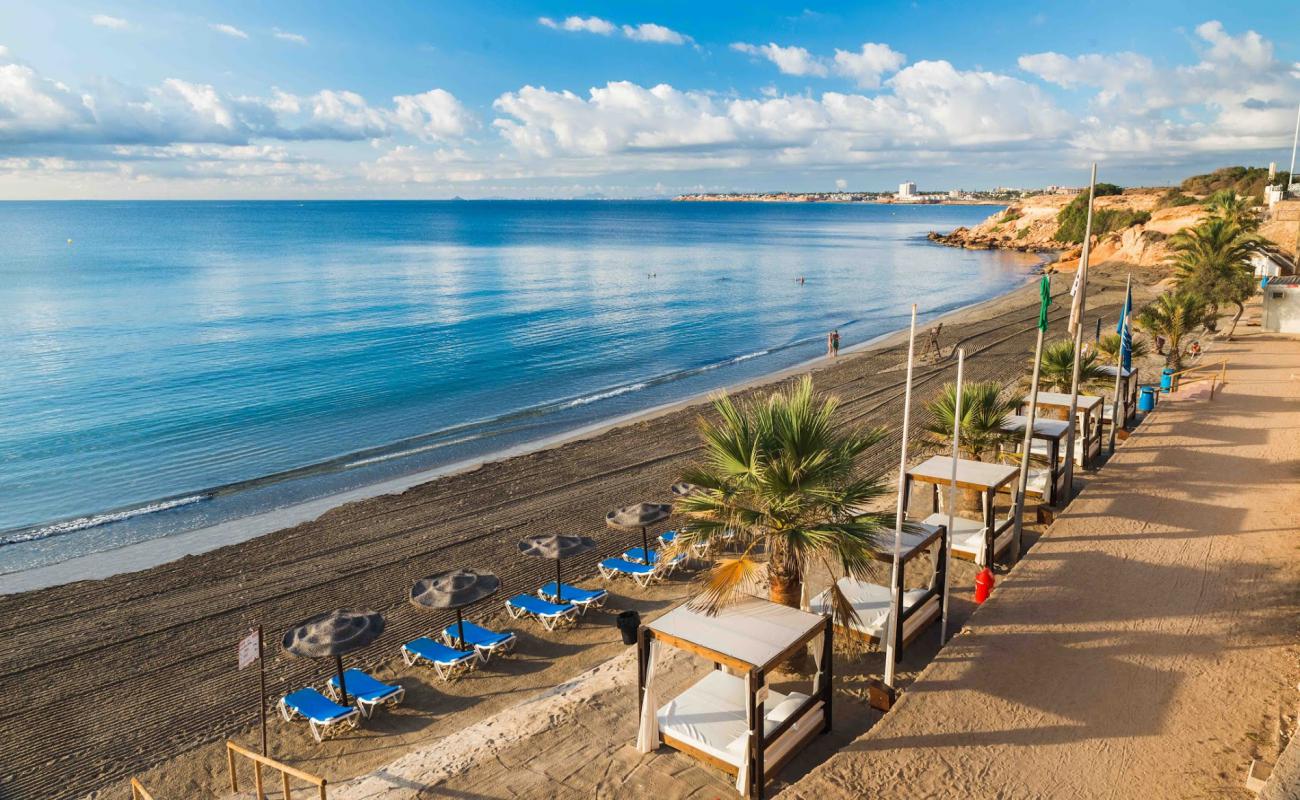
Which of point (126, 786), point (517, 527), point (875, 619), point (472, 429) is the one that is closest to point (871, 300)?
point (472, 429)

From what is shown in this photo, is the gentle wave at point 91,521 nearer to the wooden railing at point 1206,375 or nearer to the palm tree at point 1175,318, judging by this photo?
the wooden railing at point 1206,375

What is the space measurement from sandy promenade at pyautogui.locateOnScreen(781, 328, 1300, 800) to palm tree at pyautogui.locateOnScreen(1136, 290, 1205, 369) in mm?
12517

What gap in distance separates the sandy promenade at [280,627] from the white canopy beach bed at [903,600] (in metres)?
3.73

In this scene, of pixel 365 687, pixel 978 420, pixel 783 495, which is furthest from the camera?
pixel 978 420

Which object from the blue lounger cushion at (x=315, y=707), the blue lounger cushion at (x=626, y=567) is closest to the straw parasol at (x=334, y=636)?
the blue lounger cushion at (x=315, y=707)

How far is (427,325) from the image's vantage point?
51531mm

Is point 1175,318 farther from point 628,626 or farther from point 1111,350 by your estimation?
point 628,626

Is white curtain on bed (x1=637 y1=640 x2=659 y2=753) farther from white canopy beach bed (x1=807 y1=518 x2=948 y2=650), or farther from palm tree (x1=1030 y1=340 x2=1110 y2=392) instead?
palm tree (x1=1030 y1=340 x2=1110 y2=392)

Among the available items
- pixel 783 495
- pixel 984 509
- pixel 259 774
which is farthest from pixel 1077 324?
→ pixel 259 774

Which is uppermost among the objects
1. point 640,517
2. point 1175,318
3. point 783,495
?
point 1175,318

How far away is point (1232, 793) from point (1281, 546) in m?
7.84

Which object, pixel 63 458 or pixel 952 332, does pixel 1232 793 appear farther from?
pixel 952 332

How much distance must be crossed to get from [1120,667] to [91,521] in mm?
23484

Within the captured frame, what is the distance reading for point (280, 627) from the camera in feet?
46.0
